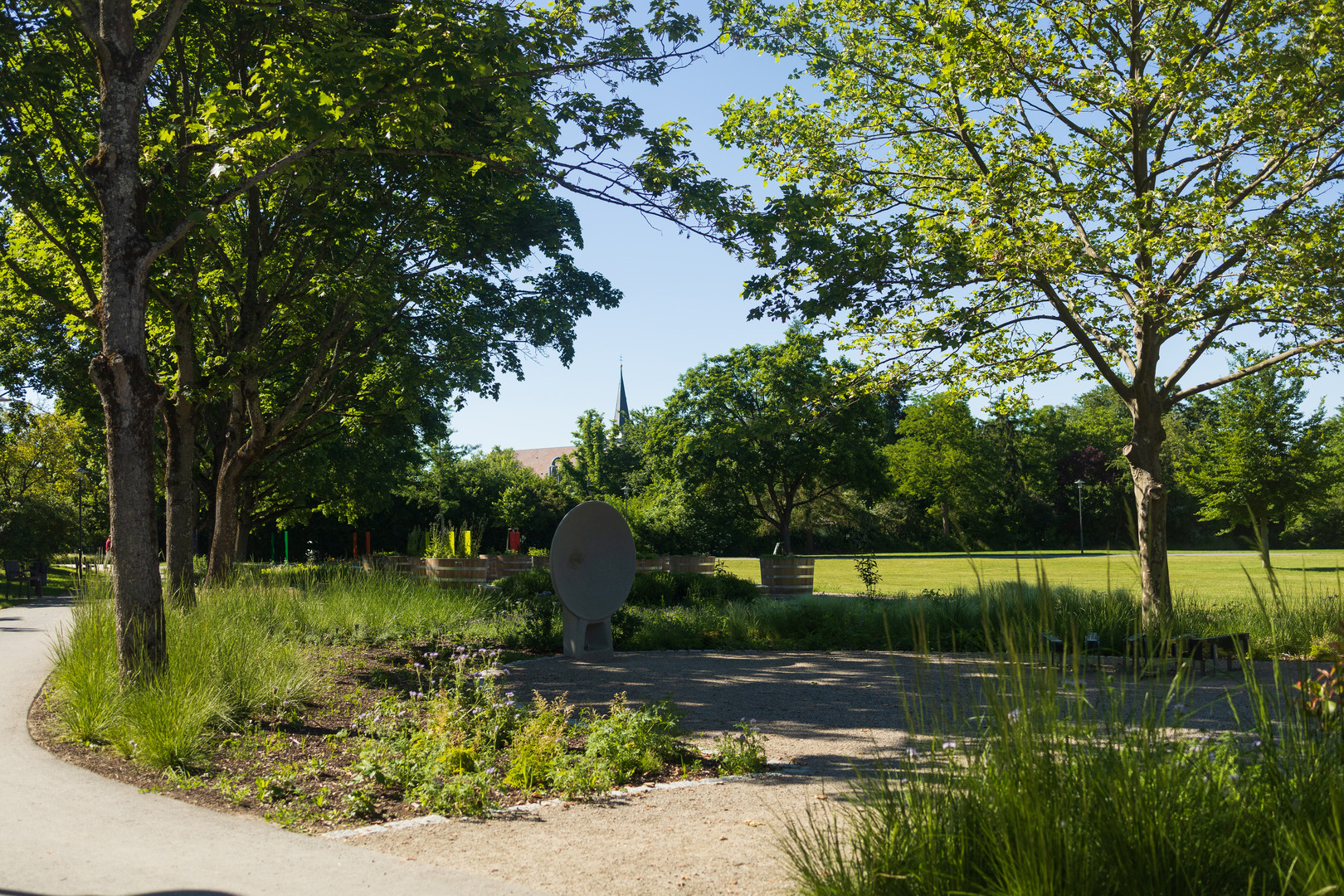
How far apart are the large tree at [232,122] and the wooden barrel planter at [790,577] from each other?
13.2 meters

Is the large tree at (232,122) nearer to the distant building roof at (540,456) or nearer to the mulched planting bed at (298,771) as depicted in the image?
the mulched planting bed at (298,771)

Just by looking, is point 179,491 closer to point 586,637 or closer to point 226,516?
point 226,516

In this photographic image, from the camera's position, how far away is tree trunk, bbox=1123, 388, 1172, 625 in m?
11.5

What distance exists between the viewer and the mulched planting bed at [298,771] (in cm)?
490

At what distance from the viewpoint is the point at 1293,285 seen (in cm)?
1000

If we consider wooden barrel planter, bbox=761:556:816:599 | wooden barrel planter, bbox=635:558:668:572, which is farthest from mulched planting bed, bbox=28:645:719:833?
wooden barrel planter, bbox=635:558:668:572

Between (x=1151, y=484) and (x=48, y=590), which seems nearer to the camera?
(x=1151, y=484)

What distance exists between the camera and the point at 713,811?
482 centimetres

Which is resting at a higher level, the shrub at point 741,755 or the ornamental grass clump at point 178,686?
the ornamental grass clump at point 178,686

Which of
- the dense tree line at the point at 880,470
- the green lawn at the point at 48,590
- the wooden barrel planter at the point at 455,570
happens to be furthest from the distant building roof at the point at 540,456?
the wooden barrel planter at the point at 455,570

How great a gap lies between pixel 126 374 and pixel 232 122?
2.51 m

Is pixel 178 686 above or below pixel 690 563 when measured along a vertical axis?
above

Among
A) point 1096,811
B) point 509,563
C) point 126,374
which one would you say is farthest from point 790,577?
point 1096,811

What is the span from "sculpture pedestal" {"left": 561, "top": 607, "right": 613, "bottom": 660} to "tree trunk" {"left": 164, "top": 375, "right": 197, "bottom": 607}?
15.1ft
